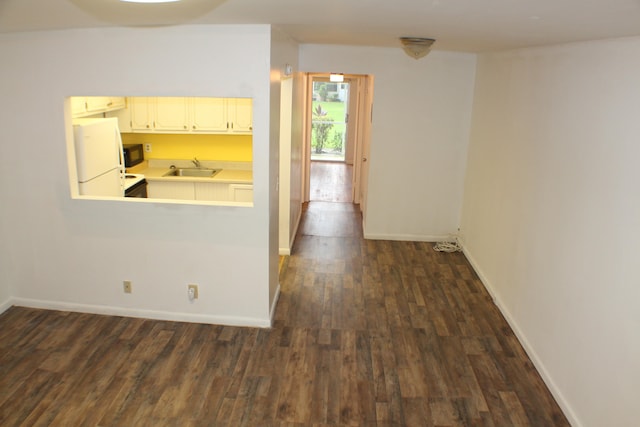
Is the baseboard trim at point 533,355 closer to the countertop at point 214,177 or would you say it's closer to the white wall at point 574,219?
the white wall at point 574,219

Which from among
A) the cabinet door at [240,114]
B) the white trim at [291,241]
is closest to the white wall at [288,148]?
the white trim at [291,241]

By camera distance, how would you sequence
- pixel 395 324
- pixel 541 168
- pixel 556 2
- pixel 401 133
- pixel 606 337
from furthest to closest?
pixel 401 133, pixel 395 324, pixel 541 168, pixel 606 337, pixel 556 2

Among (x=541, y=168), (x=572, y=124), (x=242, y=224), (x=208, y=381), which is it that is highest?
(x=572, y=124)

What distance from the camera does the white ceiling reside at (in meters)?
2.03

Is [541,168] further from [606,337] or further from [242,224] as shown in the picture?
[242,224]

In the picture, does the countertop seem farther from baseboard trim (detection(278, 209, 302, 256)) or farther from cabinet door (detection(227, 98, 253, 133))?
baseboard trim (detection(278, 209, 302, 256))

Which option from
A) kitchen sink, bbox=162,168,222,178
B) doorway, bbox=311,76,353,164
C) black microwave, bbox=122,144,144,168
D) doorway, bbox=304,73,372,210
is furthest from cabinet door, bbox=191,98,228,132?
doorway, bbox=311,76,353,164

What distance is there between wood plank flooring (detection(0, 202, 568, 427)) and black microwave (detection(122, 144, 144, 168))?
2041mm

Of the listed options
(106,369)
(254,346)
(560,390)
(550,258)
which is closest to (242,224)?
(254,346)

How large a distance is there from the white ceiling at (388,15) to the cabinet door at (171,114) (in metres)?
2.24

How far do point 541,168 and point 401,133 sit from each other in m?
2.47

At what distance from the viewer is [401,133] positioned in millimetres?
6086

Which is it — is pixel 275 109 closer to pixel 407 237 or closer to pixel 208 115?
pixel 208 115

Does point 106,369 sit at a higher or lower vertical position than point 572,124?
lower
